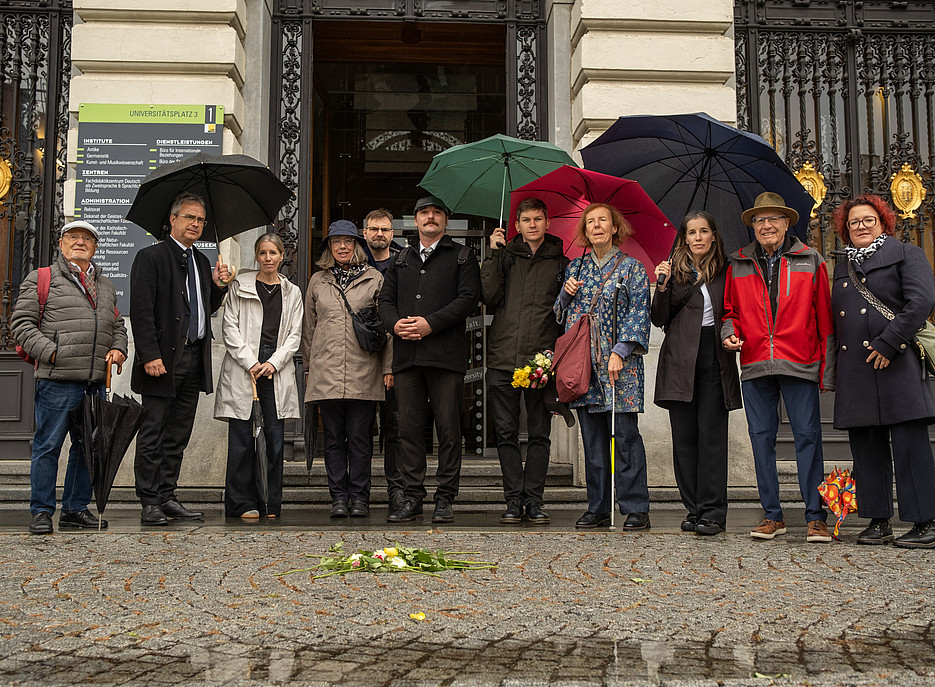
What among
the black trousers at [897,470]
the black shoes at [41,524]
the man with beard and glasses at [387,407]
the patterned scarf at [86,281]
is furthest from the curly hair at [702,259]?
the black shoes at [41,524]

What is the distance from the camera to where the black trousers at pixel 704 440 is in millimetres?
5953

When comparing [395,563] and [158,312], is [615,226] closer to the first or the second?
[395,563]

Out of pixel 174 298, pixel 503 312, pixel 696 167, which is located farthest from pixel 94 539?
pixel 696 167

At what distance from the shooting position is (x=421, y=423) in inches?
266

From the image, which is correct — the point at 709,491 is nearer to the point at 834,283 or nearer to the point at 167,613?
the point at 834,283

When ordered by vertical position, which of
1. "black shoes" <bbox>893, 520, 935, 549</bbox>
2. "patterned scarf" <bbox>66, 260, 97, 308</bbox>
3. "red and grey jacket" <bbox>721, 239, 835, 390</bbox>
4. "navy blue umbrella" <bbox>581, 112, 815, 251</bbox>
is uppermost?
"navy blue umbrella" <bbox>581, 112, 815, 251</bbox>

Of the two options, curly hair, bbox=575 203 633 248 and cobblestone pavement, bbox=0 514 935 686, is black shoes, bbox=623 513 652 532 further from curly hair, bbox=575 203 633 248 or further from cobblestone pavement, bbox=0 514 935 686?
curly hair, bbox=575 203 633 248

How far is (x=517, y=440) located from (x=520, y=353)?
60 centimetres

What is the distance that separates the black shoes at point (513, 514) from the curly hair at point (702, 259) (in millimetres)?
1837

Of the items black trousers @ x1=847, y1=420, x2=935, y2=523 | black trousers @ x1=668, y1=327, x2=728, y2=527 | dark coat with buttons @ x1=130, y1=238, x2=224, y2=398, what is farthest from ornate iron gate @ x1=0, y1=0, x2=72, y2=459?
black trousers @ x1=847, y1=420, x2=935, y2=523

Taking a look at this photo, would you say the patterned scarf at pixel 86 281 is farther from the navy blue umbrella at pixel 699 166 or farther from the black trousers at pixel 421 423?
the navy blue umbrella at pixel 699 166

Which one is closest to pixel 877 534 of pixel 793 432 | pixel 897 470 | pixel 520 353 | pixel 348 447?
pixel 897 470

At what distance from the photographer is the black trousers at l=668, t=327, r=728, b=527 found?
595 centimetres

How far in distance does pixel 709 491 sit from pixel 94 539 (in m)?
3.70
